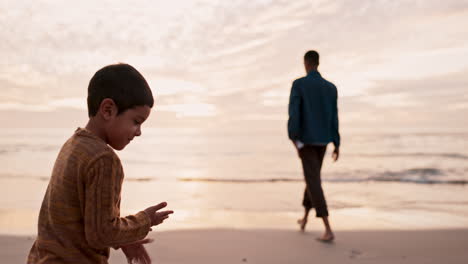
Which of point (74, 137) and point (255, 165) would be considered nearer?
point (74, 137)

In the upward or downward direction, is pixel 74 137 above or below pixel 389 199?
above

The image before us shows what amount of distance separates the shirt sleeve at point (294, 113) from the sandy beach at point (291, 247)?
4.09ft

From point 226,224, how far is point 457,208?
4.34 metres

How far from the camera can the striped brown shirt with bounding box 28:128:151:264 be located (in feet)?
5.23

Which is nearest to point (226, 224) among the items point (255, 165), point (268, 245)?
point (268, 245)

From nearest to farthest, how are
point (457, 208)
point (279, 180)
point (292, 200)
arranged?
point (457, 208)
point (292, 200)
point (279, 180)

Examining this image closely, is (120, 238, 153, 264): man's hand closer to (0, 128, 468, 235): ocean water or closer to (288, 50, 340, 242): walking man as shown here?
(288, 50, 340, 242): walking man

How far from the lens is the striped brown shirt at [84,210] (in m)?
1.59

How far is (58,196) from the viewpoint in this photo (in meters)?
1.68

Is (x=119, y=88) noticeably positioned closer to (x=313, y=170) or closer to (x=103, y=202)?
(x=103, y=202)

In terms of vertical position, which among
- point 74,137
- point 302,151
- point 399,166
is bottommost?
point 399,166

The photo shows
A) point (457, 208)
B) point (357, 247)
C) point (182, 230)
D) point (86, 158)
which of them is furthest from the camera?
point (457, 208)

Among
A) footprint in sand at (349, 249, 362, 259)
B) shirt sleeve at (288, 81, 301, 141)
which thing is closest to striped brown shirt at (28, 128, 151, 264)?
footprint in sand at (349, 249, 362, 259)

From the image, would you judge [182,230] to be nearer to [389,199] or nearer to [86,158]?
[86,158]
